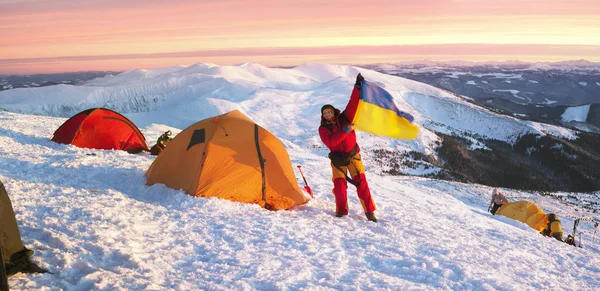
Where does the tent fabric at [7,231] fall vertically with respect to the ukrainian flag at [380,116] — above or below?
below

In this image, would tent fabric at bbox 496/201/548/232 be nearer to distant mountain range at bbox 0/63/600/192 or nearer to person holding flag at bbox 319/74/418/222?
person holding flag at bbox 319/74/418/222

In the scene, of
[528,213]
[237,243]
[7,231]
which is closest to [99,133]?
[237,243]

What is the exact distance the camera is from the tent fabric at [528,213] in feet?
71.3

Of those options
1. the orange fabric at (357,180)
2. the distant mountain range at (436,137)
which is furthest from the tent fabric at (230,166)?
the distant mountain range at (436,137)

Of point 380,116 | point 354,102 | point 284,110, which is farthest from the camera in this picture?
point 284,110

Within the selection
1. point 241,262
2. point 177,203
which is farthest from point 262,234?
point 177,203

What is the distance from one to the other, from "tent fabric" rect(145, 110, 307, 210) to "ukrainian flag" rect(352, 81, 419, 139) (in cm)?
257

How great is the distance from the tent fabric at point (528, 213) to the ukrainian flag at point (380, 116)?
50.4 ft

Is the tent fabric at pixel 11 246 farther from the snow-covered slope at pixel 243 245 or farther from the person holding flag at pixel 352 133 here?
the person holding flag at pixel 352 133

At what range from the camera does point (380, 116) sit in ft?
33.6

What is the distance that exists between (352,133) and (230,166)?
336 cm

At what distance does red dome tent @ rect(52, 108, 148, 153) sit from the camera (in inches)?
633

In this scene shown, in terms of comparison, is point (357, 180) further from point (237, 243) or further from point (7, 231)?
point (7, 231)

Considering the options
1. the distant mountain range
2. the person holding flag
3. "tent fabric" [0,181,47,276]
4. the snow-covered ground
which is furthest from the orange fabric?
the distant mountain range
